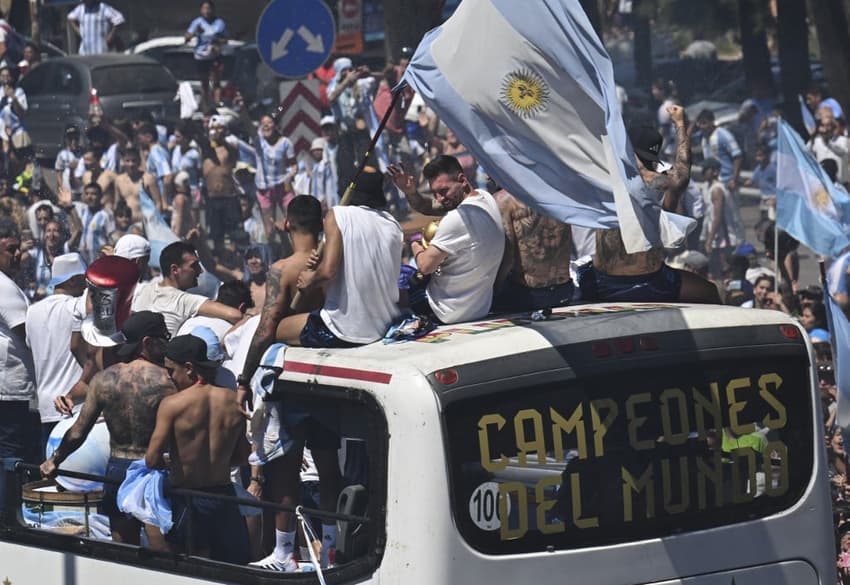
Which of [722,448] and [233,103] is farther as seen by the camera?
[233,103]

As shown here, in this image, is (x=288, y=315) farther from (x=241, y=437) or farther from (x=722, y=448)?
(x=722, y=448)

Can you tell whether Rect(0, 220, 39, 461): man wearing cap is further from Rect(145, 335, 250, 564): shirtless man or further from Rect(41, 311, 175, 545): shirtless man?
Rect(145, 335, 250, 564): shirtless man

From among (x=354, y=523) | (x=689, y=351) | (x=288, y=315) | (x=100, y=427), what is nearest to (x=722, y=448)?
(x=689, y=351)

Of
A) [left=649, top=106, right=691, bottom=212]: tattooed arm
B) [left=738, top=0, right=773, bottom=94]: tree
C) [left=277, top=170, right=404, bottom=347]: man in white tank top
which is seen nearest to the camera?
[left=277, top=170, right=404, bottom=347]: man in white tank top

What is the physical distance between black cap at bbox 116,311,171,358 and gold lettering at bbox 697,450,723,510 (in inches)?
103

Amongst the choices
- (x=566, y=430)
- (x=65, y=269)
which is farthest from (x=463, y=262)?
(x=65, y=269)

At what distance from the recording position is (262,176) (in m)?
20.3

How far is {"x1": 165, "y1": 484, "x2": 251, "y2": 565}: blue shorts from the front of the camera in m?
6.51

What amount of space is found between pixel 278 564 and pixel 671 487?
1.54 meters

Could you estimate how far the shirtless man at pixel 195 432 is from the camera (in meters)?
6.88

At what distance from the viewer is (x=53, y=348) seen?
31.1ft

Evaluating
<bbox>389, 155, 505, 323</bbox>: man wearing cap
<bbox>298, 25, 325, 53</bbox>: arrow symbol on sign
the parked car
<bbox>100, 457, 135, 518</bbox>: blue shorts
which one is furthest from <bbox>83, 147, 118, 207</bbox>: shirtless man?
<bbox>389, 155, 505, 323</bbox>: man wearing cap

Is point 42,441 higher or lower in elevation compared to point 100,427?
lower

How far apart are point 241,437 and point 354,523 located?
1257 millimetres
